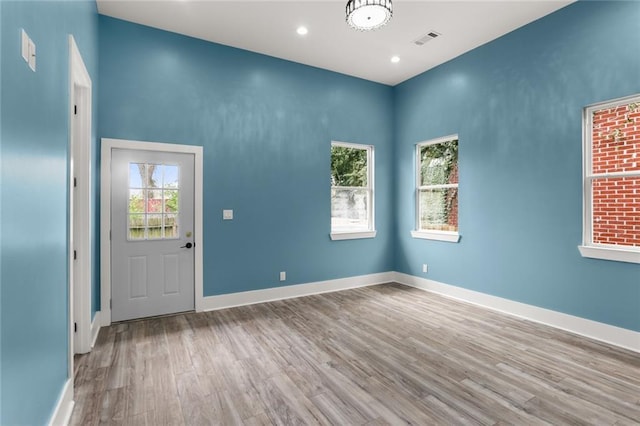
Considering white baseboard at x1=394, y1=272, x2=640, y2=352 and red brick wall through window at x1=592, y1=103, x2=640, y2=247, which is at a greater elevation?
red brick wall through window at x1=592, y1=103, x2=640, y2=247

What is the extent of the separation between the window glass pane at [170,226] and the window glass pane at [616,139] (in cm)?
471

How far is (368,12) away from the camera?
287 cm

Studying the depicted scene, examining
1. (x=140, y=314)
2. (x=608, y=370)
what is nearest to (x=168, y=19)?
(x=140, y=314)

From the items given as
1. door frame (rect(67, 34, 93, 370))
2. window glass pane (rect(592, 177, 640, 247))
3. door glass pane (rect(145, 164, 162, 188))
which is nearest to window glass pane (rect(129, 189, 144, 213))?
door glass pane (rect(145, 164, 162, 188))

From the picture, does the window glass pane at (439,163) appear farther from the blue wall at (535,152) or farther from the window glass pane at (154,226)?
the window glass pane at (154,226)

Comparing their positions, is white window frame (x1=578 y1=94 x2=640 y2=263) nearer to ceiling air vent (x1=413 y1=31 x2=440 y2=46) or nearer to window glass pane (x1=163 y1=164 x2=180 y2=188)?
ceiling air vent (x1=413 y1=31 x2=440 y2=46)

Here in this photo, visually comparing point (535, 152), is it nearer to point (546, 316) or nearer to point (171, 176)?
point (546, 316)

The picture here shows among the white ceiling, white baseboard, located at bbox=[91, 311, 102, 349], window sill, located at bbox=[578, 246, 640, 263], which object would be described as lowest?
white baseboard, located at bbox=[91, 311, 102, 349]

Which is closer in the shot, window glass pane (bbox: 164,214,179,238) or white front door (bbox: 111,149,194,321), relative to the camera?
white front door (bbox: 111,149,194,321)

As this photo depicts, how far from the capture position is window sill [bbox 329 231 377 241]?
17.4 ft

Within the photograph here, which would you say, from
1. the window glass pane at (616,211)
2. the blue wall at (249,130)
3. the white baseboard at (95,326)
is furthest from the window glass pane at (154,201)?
the window glass pane at (616,211)

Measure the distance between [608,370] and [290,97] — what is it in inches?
182

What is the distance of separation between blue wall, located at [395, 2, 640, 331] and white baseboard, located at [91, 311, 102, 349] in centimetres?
441

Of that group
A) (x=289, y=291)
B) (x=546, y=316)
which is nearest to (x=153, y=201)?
(x=289, y=291)
